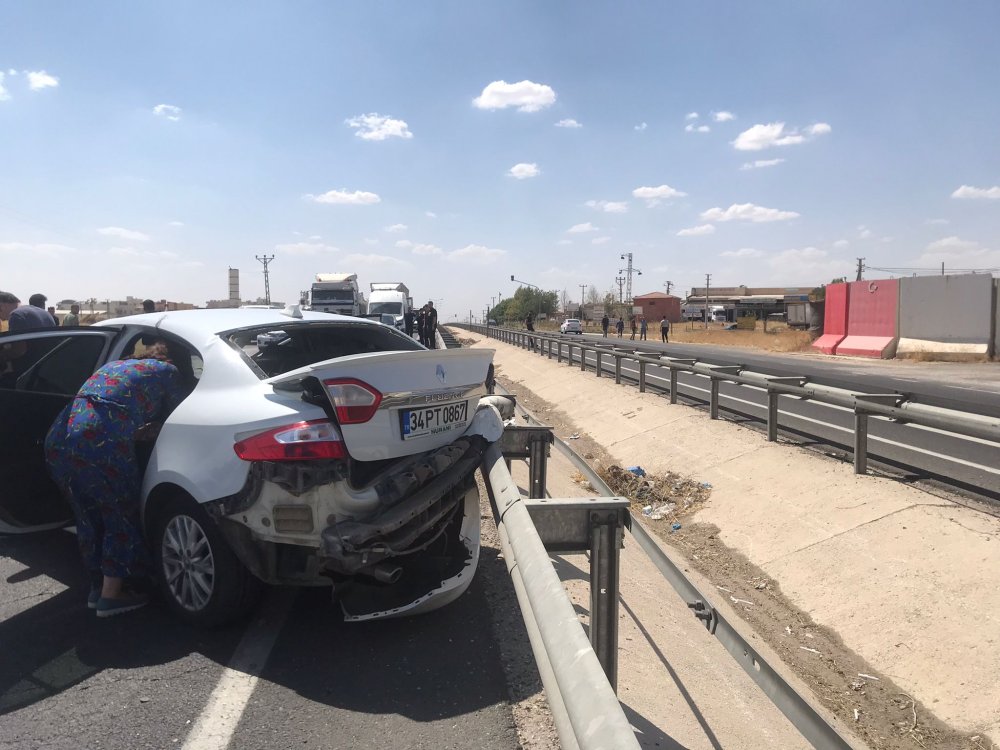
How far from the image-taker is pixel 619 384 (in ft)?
51.1

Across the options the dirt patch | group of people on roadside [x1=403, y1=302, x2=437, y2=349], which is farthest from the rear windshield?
group of people on roadside [x1=403, y1=302, x2=437, y2=349]

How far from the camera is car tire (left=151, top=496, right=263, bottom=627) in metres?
3.93

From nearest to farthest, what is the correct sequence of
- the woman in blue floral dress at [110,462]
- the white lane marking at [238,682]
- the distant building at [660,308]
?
the white lane marking at [238,682] < the woman in blue floral dress at [110,462] < the distant building at [660,308]

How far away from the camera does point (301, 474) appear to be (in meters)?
3.64

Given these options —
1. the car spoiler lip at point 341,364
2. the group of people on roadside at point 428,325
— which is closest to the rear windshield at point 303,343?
the car spoiler lip at point 341,364

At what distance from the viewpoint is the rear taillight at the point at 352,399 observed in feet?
12.1

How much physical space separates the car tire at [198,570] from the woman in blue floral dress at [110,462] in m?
0.20

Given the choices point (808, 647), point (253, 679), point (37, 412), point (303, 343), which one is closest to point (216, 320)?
point (303, 343)

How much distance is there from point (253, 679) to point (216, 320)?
2220 millimetres

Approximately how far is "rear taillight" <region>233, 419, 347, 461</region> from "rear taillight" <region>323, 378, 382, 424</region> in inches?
3.6

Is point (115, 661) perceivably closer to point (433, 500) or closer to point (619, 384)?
point (433, 500)

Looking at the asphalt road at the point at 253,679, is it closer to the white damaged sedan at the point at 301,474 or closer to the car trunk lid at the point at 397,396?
the white damaged sedan at the point at 301,474

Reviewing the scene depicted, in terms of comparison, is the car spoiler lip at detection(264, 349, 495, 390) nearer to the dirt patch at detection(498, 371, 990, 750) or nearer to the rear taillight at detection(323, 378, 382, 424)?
the rear taillight at detection(323, 378, 382, 424)

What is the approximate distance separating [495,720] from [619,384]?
1256 cm
